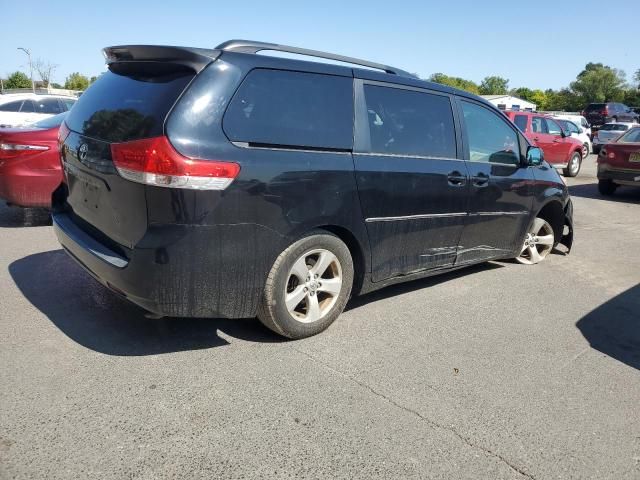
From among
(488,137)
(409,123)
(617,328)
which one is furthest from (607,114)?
(409,123)

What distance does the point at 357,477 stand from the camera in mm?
2301

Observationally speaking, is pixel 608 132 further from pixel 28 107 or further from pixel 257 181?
pixel 257 181

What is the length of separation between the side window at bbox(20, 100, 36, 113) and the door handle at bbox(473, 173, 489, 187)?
1241 cm

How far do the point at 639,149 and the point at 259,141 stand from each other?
10.4 meters

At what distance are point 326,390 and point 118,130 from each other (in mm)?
1937

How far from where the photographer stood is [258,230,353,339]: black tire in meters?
3.29

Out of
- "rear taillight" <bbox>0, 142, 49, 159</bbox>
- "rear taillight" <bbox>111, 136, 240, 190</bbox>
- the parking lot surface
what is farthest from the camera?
"rear taillight" <bbox>0, 142, 49, 159</bbox>

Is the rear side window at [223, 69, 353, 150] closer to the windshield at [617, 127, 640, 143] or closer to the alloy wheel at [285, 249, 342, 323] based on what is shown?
the alloy wheel at [285, 249, 342, 323]

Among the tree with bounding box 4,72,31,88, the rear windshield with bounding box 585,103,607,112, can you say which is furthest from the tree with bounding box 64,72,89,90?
the rear windshield with bounding box 585,103,607,112

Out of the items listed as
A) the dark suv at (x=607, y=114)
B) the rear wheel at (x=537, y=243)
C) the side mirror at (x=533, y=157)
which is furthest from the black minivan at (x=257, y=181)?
the dark suv at (x=607, y=114)

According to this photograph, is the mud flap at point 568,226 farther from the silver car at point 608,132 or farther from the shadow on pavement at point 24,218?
the silver car at point 608,132

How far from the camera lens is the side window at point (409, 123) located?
3.84 m

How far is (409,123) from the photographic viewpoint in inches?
163

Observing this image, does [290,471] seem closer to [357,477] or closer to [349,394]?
[357,477]
